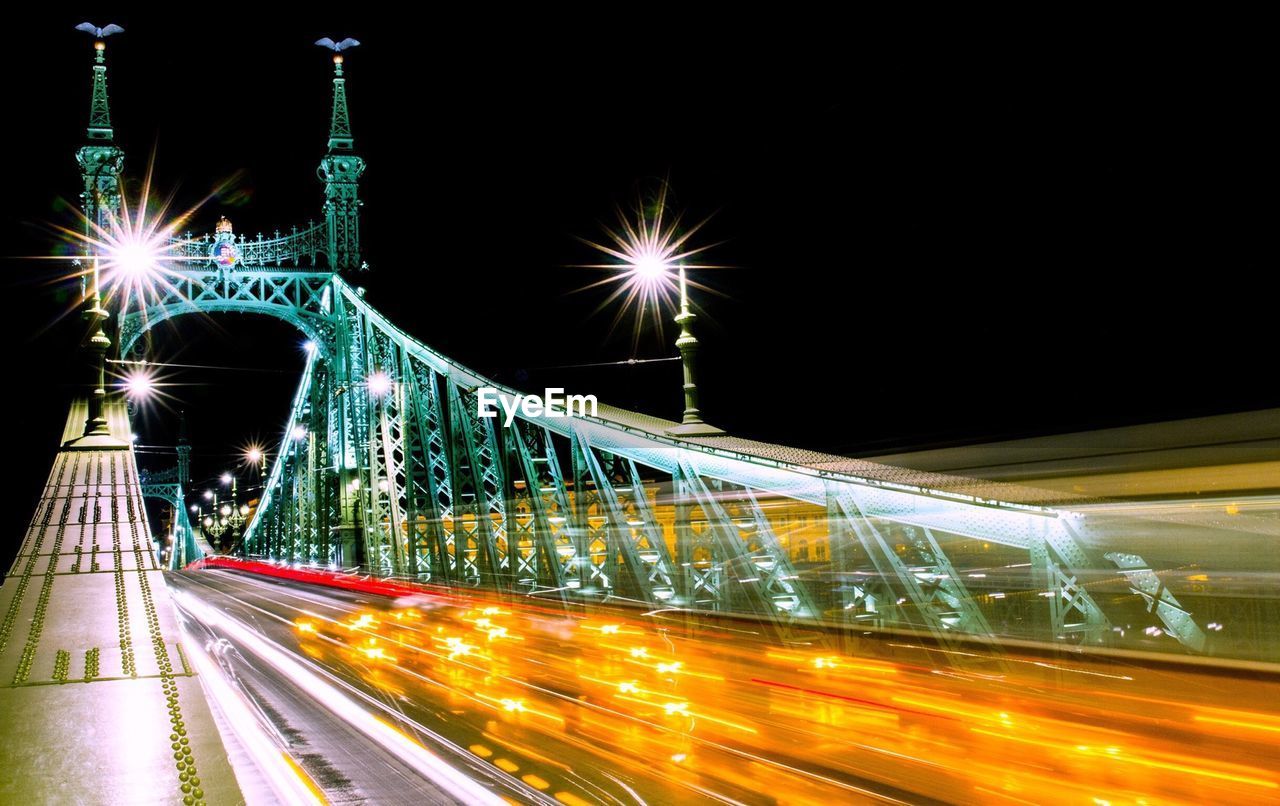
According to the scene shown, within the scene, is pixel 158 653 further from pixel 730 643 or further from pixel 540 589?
pixel 540 589

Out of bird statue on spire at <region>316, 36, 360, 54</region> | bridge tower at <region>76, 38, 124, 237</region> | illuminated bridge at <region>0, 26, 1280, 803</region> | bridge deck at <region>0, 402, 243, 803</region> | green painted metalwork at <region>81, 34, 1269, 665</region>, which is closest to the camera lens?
bridge deck at <region>0, 402, 243, 803</region>

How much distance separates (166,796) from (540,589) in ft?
60.7

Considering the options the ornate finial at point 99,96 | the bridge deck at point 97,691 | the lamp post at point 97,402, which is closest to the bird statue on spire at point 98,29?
the ornate finial at point 99,96

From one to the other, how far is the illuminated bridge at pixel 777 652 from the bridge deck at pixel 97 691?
0.06 meters

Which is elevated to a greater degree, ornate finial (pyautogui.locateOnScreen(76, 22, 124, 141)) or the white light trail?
ornate finial (pyautogui.locateOnScreen(76, 22, 124, 141))

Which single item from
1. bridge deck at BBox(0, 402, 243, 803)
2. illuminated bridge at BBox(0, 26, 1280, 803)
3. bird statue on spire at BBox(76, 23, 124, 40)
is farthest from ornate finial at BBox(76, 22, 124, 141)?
bridge deck at BBox(0, 402, 243, 803)

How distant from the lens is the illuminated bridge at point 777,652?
24.8 ft

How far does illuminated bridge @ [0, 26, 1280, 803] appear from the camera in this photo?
7.56m

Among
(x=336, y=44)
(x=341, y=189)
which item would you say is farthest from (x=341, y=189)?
(x=336, y=44)

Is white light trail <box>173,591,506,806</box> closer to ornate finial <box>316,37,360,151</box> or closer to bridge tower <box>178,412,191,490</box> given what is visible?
ornate finial <box>316,37,360,151</box>

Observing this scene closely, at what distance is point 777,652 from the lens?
13.2m

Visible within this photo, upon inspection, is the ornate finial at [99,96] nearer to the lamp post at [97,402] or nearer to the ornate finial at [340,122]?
the ornate finial at [340,122]

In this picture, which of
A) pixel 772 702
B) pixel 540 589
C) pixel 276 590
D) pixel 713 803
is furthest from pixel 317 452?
pixel 713 803

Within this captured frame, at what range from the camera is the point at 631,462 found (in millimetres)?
17297
